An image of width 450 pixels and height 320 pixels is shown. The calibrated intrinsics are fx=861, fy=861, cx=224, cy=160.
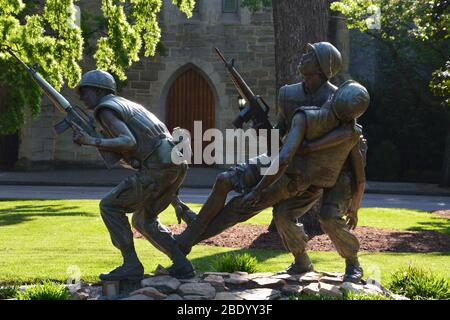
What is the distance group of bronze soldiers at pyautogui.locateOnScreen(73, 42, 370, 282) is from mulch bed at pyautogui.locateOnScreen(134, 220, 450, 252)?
4.17 metres

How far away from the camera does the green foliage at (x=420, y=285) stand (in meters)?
7.89

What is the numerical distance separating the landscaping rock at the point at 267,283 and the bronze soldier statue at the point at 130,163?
0.64 m

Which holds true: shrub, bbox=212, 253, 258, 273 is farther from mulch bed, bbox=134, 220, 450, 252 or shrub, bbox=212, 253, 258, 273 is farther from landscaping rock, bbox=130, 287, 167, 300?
mulch bed, bbox=134, 220, 450, 252

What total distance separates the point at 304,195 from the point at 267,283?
3.01ft

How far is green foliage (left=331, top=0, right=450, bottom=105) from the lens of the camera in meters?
16.9

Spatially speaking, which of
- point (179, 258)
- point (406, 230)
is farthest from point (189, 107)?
point (179, 258)

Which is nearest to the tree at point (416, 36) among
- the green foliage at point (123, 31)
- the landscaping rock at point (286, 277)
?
the green foliage at point (123, 31)

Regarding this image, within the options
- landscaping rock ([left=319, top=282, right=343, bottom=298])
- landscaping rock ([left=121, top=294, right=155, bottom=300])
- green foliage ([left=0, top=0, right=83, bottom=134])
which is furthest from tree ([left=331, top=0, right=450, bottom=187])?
landscaping rock ([left=121, top=294, right=155, bottom=300])

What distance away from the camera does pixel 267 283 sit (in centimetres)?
809

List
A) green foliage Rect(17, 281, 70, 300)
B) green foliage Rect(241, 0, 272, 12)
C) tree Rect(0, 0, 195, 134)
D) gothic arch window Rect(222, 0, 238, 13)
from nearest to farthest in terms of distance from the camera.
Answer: green foliage Rect(17, 281, 70, 300) → tree Rect(0, 0, 195, 134) → green foliage Rect(241, 0, 272, 12) → gothic arch window Rect(222, 0, 238, 13)

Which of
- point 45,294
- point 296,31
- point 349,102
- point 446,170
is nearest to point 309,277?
point 349,102

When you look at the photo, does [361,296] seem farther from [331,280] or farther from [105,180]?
[105,180]

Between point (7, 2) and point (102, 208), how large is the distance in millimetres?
6403

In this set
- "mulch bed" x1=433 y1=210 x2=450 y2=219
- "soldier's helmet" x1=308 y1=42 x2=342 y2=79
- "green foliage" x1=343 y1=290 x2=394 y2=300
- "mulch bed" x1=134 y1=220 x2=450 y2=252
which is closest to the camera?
"green foliage" x1=343 y1=290 x2=394 y2=300
